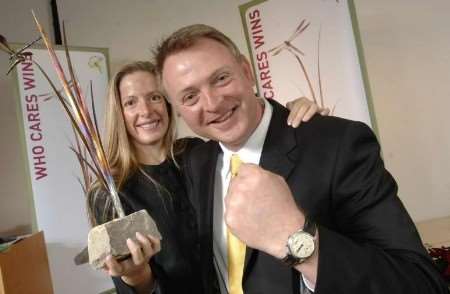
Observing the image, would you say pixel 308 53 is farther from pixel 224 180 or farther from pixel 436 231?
pixel 436 231

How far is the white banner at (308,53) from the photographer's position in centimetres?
194

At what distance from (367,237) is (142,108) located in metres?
1.15

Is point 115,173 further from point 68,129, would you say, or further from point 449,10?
point 449,10

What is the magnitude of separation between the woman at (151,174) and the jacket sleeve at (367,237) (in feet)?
0.96

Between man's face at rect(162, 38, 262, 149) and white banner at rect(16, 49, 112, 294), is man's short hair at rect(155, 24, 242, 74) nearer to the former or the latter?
man's face at rect(162, 38, 262, 149)

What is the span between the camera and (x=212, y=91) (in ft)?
3.35

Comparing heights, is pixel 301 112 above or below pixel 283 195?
above

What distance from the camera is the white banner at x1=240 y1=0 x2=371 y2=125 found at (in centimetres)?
194

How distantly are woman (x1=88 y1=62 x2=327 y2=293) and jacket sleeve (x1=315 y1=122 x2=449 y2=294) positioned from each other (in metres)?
0.29

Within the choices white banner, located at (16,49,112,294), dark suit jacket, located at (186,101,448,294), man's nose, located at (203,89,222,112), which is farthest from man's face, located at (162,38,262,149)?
white banner, located at (16,49,112,294)

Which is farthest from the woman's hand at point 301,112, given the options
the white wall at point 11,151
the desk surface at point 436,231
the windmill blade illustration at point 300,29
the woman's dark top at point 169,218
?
the white wall at point 11,151

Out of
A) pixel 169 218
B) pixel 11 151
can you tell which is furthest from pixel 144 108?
pixel 11 151

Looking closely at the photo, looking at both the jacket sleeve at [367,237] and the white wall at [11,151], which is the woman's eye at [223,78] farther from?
the white wall at [11,151]

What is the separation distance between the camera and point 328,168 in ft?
2.95
